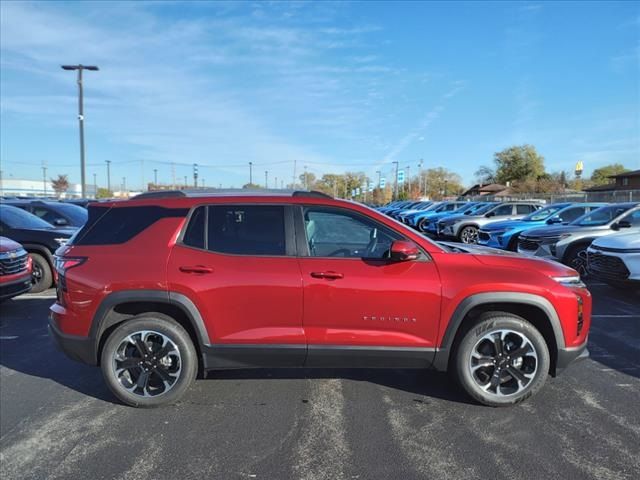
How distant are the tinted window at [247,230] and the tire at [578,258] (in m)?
7.60

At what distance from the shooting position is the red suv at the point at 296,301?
3516 millimetres

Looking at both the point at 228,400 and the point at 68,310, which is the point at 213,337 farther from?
the point at 68,310

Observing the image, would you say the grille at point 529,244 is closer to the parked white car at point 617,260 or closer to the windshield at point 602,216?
the windshield at point 602,216

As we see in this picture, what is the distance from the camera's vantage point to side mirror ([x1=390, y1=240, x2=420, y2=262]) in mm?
3449

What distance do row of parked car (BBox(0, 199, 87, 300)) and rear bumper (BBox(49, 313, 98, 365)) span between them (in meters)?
3.53

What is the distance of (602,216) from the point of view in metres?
9.77

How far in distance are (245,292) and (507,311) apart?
7.33ft

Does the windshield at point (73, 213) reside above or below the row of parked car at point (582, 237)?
above

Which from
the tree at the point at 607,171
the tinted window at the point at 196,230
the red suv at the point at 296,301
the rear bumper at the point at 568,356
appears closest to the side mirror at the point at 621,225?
the red suv at the point at 296,301

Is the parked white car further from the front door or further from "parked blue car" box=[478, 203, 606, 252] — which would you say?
the front door

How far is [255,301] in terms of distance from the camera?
3.53 meters

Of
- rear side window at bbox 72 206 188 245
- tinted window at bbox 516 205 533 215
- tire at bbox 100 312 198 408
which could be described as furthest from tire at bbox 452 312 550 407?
tinted window at bbox 516 205 533 215

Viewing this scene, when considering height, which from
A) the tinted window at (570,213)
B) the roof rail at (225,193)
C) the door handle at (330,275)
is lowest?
the door handle at (330,275)

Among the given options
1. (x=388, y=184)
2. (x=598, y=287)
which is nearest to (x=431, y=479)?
(x=598, y=287)
